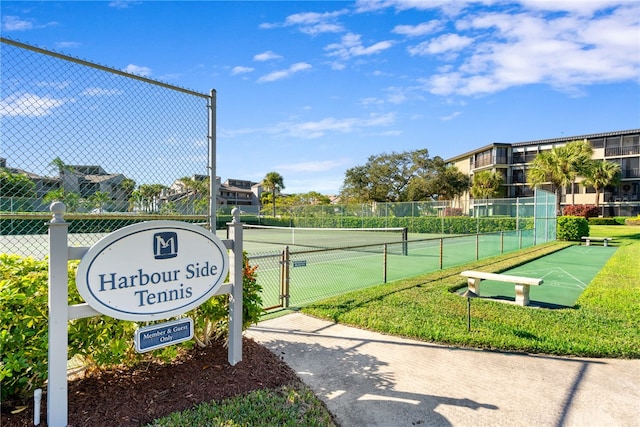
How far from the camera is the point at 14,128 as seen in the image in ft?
10.0

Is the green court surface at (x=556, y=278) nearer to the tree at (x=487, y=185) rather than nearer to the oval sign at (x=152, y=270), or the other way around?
the oval sign at (x=152, y=270)

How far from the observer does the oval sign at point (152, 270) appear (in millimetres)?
2982

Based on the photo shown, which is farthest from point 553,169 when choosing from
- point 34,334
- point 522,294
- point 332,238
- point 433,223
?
point 34,334

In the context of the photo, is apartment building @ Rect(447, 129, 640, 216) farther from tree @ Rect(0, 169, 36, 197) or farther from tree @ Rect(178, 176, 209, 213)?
tree @ Rect(0, 169, 36, 197)

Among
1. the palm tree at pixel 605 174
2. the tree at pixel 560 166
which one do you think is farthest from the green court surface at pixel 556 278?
the palm tree at pixel 605 174

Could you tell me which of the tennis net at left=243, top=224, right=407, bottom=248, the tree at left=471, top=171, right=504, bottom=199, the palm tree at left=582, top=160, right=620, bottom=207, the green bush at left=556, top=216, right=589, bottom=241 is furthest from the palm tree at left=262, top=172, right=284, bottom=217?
the green bush at left=556, top=216, right=589, bottom=241

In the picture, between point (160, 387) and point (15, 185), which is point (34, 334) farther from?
point (15, 185)

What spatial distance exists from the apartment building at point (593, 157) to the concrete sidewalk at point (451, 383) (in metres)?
44.4

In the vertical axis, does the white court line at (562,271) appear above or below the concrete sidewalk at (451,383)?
below

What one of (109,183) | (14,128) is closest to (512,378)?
(109,183)

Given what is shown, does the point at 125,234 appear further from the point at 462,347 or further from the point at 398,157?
the point at 398,157

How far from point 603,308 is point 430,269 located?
538 cm

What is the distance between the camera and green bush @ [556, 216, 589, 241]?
902 inches

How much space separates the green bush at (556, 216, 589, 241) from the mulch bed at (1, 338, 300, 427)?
24.3m
